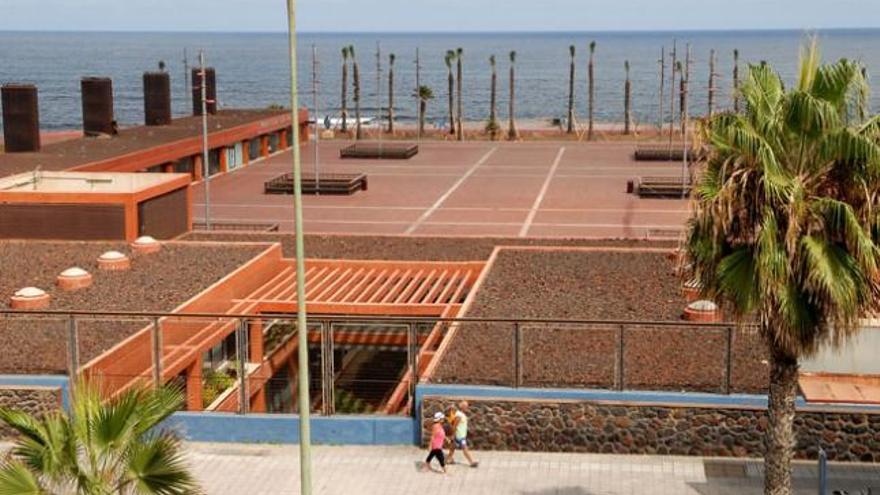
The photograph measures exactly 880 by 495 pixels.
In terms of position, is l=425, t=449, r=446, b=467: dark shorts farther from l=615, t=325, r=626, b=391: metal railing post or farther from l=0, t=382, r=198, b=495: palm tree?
l=0, t=382, r=198, b=495: palm tree

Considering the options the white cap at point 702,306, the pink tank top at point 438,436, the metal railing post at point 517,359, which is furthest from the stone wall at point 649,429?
the white cap at point 702,306

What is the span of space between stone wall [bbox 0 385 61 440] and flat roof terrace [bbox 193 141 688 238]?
73.8ft

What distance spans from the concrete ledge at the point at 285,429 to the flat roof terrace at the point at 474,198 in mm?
21652

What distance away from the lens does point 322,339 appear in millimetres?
21781

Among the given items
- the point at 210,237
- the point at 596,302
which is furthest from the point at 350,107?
the point at 596,302

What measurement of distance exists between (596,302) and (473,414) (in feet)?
20.1

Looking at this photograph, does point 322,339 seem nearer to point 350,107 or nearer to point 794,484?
point 794,484

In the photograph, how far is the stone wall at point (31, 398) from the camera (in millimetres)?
21375

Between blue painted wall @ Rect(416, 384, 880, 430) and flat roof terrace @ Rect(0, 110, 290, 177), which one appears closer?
blue painted wall @ Rect(416, 384, 880, 430)

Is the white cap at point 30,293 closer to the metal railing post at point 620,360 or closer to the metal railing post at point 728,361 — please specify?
the metal railing post at point 620,360

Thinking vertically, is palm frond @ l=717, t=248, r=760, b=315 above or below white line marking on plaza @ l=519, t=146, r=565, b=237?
above

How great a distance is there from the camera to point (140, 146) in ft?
174

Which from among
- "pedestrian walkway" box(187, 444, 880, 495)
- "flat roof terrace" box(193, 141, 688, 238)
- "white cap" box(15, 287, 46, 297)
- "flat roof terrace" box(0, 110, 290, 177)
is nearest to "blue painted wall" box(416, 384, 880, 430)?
"pedestrian walkway" box(187, 444, 880, 495)

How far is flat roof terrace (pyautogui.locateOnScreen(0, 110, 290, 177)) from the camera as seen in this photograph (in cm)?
4684
